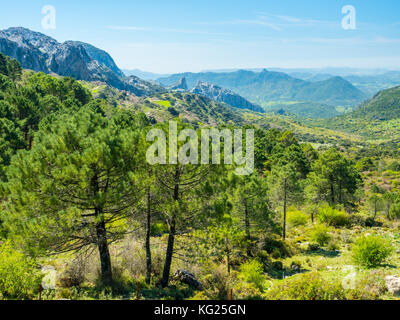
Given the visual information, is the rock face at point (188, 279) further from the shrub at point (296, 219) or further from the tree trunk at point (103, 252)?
the shrub at point (296, 219)

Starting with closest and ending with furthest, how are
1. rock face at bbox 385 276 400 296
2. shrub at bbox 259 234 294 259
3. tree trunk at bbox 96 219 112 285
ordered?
rock face at bbox 385 276 400 296, tree trunk at bbox 96 219 112 285, shrub at bbox 259 234 294 259

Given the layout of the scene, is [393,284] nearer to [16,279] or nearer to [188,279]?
[188,279]

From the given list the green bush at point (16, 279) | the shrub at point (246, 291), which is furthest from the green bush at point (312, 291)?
the green bush at point (16, 279)

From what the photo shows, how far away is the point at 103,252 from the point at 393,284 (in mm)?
13184

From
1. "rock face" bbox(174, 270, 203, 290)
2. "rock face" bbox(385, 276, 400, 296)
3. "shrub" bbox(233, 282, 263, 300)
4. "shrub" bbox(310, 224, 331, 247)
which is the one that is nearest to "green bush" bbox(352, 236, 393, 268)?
"rock face" bbox(385, 276, 400, 296)

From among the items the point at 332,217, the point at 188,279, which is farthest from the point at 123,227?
the point at 332,217

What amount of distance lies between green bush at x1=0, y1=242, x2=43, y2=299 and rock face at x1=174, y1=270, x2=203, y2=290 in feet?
24.5

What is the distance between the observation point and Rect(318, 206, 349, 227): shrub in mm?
30172

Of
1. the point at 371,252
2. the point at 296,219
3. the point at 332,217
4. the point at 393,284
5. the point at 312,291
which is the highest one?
the point at 312,291

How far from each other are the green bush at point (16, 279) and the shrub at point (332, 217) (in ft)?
97.0

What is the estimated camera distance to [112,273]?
45.0 feet

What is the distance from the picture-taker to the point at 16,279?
9.47 metres

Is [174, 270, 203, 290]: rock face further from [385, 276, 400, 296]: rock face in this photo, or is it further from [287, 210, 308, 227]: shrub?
[287, 210, 308, 227]: shrub
